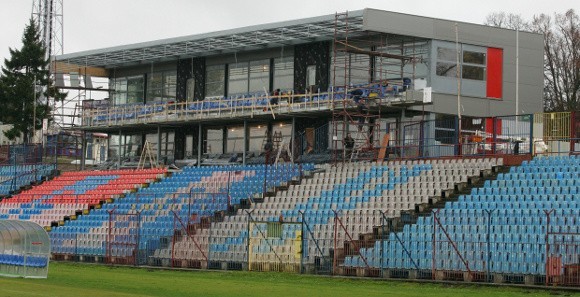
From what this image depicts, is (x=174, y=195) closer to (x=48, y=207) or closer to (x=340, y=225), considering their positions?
(x=48, y=207)

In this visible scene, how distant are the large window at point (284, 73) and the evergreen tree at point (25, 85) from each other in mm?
30128

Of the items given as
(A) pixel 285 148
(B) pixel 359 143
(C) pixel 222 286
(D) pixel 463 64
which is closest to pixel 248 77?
(A) pixel 285 148

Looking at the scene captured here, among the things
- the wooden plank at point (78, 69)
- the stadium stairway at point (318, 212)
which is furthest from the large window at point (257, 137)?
the wooden plank at point (78, 69)

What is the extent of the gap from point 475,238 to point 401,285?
274cm

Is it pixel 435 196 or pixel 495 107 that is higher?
pixel 495 107

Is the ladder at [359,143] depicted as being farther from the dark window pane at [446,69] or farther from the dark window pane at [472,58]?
the dark window pane at [472,58]

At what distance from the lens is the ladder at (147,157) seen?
62.2 m

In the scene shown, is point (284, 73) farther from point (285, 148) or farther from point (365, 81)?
point (365, 81)

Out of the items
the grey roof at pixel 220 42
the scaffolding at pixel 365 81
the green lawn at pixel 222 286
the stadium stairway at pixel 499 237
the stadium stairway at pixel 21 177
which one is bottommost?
the green lawn at pixel 222 286

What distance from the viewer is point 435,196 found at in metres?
39.0

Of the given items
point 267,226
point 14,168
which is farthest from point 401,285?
point 14,168

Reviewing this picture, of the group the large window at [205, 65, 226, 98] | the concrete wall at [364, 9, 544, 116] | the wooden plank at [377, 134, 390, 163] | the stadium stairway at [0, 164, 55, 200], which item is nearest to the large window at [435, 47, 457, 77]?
the concrete wall at [364, 9, 544, 116]

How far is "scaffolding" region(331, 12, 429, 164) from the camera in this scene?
163 feet

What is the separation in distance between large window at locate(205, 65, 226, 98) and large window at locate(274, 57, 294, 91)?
446 centimetres
